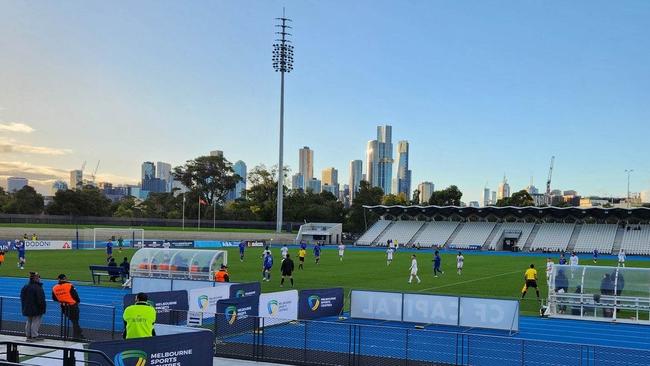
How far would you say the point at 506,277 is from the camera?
43.2 metres

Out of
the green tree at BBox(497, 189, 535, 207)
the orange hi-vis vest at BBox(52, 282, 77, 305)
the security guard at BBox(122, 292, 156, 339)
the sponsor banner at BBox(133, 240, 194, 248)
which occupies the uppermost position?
the green tree at BBox(497, 189, 535, 207)

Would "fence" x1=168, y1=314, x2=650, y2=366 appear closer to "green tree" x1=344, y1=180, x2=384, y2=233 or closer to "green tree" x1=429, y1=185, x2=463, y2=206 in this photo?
"green tree" x1=344, y1=180, x2=384, y2=233

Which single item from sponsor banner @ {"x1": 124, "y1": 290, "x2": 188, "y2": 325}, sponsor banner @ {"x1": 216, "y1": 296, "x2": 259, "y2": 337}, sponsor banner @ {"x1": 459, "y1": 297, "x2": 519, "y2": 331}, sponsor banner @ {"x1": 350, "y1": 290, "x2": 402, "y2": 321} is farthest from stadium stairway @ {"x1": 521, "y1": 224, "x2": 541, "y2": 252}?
sponsor banner @ {"x1": 216, "y1": 296, "x2": 259, "y2": 337}

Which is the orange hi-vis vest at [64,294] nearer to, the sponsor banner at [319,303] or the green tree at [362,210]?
the sponsor banner at [319,303]

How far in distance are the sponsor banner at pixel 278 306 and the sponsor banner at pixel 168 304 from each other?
228 centimetres

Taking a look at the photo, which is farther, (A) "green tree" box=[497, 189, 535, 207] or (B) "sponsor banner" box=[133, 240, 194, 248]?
(A) "green tree" box=[497, 189, 535, 207]

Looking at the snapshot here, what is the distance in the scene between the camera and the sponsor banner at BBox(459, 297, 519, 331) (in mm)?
20328

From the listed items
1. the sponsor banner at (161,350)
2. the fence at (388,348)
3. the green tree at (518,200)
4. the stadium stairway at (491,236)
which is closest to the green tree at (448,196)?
the green tree at (518,200)

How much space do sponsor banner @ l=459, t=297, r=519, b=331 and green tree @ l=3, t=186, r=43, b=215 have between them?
10432 cm

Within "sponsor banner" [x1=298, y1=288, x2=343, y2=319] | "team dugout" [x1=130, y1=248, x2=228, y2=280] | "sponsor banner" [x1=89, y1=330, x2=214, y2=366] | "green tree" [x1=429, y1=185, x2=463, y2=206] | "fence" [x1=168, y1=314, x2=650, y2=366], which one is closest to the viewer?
"sponsor banner" [x1=89, y1=330, x2=214, y2=366]

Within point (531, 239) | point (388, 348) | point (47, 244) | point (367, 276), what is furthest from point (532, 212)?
point (388, 348)

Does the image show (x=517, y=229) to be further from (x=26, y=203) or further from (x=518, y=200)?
(x=26, y=203)

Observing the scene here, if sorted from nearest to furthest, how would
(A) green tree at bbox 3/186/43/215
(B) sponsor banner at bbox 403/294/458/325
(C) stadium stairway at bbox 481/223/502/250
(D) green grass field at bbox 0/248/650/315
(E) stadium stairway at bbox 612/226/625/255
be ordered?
(B) sponsor banner at bbox 403/294/458/325, (D) green grass field at bbox 0/248/650/315, (E) stadium stairway at bbox 612/226/625/255, (C) stadium stairway at bbox 481/223/502/250, (A) green tree at bbox 3/186/43/215

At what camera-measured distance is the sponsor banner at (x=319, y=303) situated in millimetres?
21453
